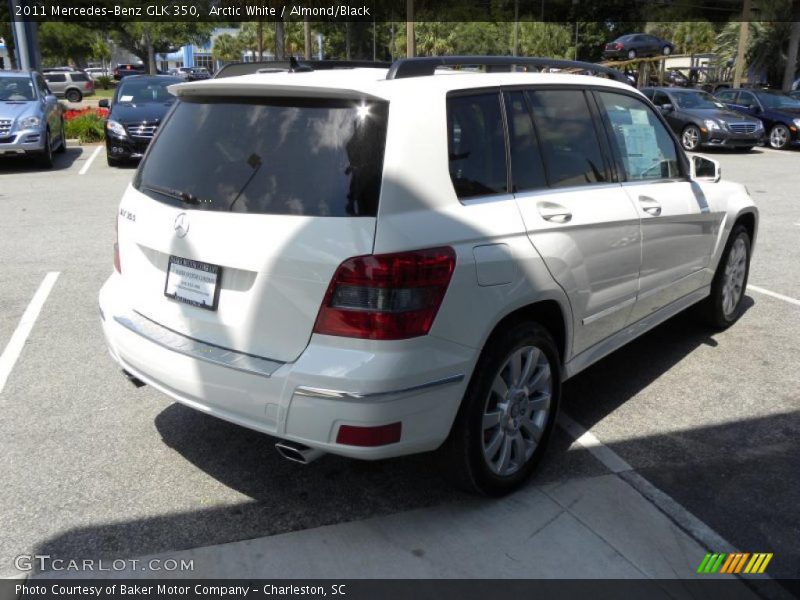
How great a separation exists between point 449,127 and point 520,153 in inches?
19.5

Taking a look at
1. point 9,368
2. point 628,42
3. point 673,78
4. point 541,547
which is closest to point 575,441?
point 541,547

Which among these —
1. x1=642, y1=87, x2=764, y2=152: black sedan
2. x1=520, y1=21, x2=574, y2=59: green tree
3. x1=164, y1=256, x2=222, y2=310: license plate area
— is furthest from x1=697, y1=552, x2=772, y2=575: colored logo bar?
x1=520, y1=21, x2=574, y2=59: green tree

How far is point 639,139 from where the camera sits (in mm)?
4484

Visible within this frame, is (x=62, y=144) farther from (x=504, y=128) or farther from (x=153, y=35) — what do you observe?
(x=153, y=35)

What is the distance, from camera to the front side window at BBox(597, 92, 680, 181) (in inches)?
166

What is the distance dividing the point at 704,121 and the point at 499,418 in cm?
1782

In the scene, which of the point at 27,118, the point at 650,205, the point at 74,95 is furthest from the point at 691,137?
the point at 74,95

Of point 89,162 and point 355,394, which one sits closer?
point 355,394

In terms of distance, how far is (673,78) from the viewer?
1586 inches

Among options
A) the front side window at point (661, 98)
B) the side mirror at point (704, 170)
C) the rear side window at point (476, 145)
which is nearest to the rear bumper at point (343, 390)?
the rear side window at point (476, 145)

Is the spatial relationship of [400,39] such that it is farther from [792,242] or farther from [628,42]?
[792,242]

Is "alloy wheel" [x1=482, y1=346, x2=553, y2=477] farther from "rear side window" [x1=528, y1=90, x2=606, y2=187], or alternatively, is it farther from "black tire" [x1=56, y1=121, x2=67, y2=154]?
"black tire" [x1=56, y1=121, x2=67, y2=154]

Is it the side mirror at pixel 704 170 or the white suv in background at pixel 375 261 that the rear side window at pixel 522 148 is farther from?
the side mirror at pixel 704 170

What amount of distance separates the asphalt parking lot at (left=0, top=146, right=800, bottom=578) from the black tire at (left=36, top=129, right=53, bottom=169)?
336 inches
